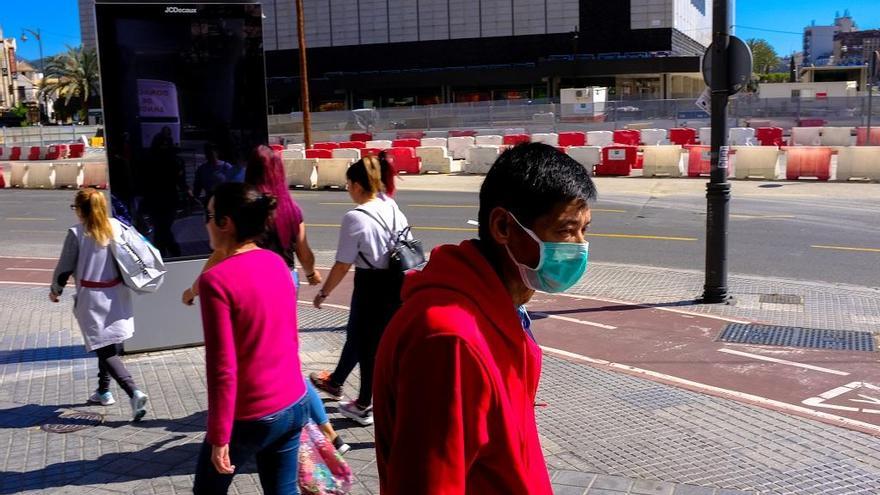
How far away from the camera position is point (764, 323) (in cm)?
871

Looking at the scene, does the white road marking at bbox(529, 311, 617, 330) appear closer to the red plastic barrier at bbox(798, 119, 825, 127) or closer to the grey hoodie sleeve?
the grey hoodie sleeve

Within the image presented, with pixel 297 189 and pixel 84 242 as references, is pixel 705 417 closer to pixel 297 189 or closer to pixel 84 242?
pixel 84 242

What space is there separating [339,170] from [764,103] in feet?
72.5

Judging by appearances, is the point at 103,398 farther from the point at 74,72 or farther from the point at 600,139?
the point at 74,72

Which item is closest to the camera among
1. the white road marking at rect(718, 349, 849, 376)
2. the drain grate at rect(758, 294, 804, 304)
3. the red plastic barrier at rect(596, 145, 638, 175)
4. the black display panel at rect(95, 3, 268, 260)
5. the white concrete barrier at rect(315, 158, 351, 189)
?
the white road marking at rect(718, 349, 849, 376)

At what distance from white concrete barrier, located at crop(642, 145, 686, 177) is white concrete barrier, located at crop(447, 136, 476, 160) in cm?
844

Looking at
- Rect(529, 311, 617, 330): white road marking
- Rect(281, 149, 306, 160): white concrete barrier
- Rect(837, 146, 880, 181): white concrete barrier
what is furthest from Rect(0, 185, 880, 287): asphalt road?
Rect(281, 149, 306, 160): white concrete barrier

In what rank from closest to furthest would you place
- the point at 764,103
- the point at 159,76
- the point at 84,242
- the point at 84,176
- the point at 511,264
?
1. the point at 511,264
2. the point at 84,242
3. the point at 159,76
4. the point at 84,176
5. the point at 764,103

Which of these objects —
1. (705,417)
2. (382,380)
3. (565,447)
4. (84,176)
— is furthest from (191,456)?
(84,176)

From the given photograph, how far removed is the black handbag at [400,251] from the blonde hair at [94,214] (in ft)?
5.96

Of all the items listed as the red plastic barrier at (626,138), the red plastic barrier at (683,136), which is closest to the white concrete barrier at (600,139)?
the red plastic barrier at (626,138)

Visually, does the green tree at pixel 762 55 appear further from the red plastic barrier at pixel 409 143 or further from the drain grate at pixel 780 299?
the drain grate at pixel 780 299

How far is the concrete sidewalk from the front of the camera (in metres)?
4.93

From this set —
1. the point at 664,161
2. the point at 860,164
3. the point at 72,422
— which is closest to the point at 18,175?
the point at 664,161
